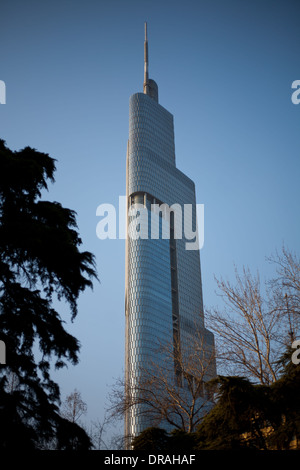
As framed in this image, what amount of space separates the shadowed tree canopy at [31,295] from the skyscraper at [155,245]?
8489 centimetres

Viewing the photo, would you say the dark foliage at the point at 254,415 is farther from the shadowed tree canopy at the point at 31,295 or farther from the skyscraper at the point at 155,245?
the skyscraper at the point at 155,245

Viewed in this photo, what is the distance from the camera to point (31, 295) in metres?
11.3

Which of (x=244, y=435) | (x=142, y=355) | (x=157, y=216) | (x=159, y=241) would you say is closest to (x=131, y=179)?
(x=157, y=216)

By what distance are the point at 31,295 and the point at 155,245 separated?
112451 mm

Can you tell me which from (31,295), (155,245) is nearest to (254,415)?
(31,295)

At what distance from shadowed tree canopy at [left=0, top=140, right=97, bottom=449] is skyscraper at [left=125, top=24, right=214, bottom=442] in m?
84.9

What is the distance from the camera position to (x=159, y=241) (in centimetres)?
12631

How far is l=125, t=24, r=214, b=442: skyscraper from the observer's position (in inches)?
4338

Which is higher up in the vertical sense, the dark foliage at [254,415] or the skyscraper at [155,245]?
the skyscraper at [155,245]

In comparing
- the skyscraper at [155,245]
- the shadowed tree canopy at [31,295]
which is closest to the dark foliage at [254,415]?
the shadowed tree canopy at [31,295]

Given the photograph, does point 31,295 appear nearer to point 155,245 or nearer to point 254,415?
point 254,415

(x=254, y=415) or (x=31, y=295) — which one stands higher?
(x=31, y=295)

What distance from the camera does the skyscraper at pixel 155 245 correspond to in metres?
110
